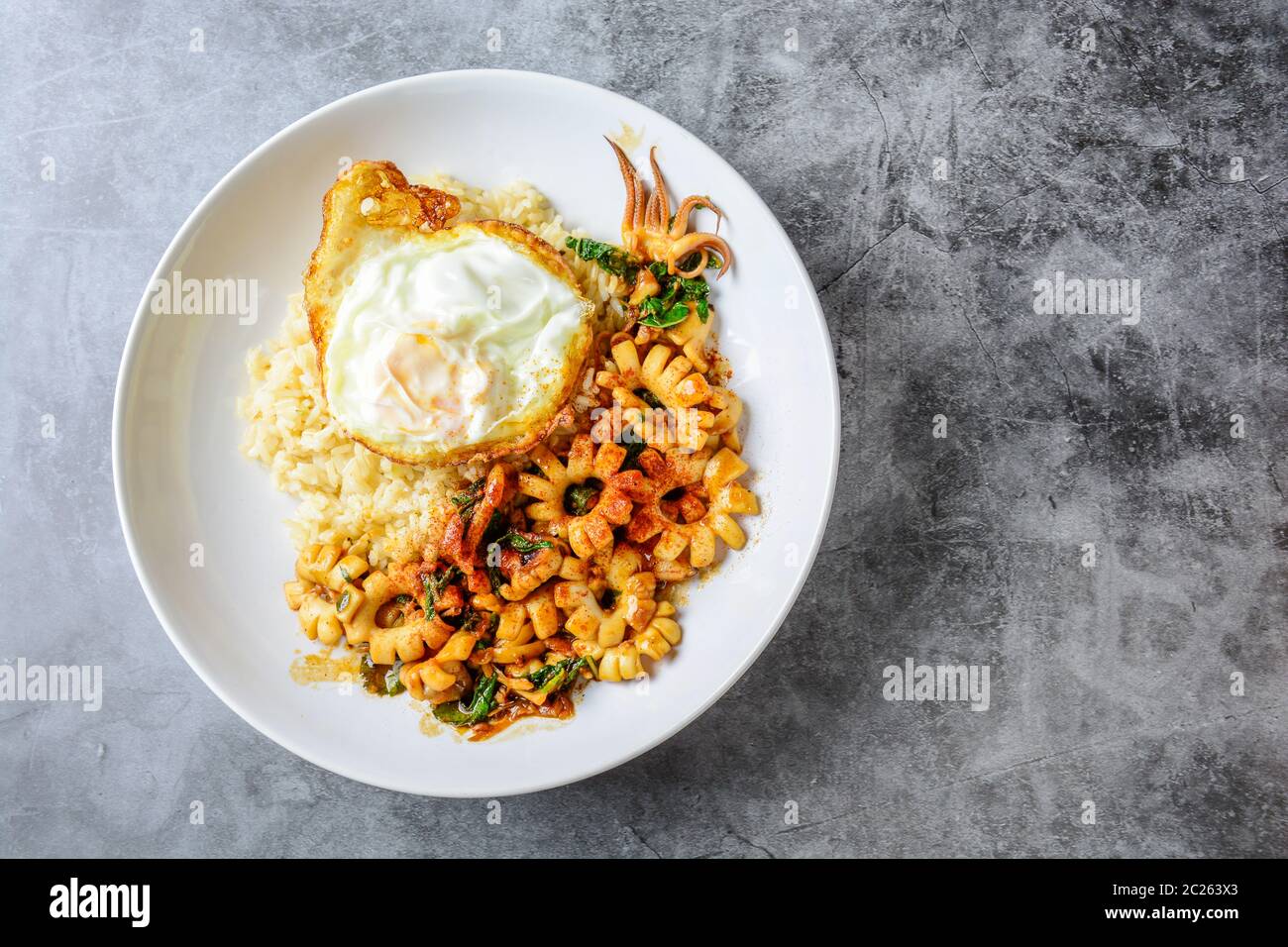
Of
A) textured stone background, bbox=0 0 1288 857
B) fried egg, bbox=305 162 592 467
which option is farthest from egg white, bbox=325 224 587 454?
textured stone background, bbox=0 0 1288 857

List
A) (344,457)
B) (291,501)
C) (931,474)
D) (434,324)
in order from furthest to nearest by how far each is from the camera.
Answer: (931,474), (291,501), (344,457), (434,324)

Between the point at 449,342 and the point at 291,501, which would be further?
the point at 291,501

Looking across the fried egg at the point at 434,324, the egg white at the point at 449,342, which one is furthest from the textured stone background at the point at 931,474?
the egg white at the point at 449,342

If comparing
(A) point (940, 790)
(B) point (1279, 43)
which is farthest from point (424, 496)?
(B) point (1279, 43)

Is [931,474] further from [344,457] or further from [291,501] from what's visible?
[291,501]

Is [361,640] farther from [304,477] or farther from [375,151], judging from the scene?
[375,151]

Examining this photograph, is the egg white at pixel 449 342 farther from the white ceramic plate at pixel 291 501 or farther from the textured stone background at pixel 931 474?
the textured stone background at pixel 931 474

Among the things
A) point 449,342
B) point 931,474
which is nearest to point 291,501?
point 449,342
